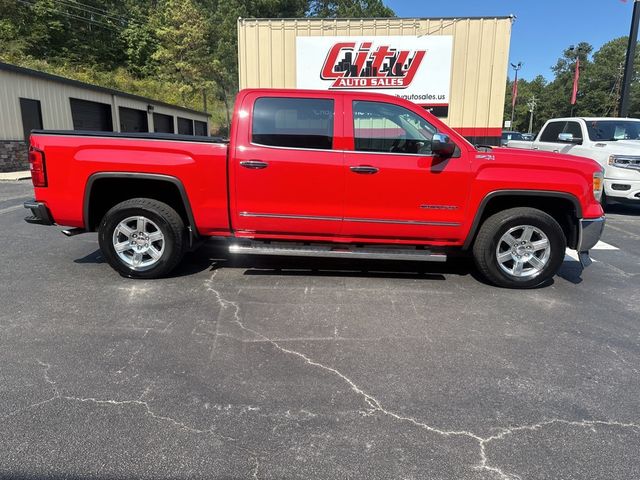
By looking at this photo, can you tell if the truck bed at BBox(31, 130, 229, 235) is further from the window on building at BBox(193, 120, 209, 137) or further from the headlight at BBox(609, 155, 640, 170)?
the window on building at BBox(193, 120, 209, 137)

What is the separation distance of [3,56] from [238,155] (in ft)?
113

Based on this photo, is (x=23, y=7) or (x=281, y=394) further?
(x=23, y=7)

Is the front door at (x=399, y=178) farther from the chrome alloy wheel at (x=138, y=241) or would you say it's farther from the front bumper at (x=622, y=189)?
the front bumper at (x=622, y=189)

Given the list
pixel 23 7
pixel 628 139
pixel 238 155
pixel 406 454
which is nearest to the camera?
pixel 406 454

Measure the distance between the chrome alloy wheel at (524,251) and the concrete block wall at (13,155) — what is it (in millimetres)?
17826

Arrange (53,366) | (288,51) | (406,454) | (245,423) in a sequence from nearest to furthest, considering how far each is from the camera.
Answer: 1. (406,454)
2. (245,423)
3. (53,366)
4. (288,51)

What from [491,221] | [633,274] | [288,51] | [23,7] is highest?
[23,7]

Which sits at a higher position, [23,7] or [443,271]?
[23,7]

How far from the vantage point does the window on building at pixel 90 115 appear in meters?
20.3

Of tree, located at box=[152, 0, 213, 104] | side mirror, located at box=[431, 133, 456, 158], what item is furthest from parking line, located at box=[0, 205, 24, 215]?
tree, located at box=[152, 0, 213, 104]

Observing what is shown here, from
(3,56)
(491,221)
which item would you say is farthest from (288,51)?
(3,56)

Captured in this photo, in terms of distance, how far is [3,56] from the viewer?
30.6 m

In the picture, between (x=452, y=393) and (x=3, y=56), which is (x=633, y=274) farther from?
(x=3, y=56)

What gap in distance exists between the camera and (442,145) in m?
4.44
